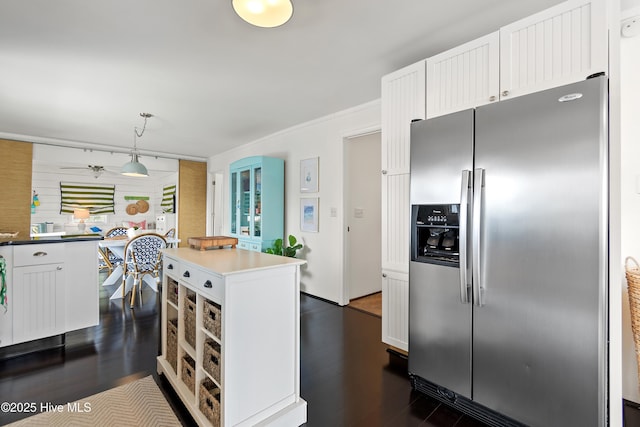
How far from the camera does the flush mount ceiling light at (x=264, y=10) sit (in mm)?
1324

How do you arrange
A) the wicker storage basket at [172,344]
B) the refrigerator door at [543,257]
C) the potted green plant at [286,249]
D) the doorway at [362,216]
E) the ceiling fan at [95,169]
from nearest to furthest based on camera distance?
1. the refrigerator door at [543,257]
2. the wicker storage basket at [172,344]
3. the doorway at [362,216]
4. the potted green plant at [286,249]
5. the ceiling fan at [95,169]

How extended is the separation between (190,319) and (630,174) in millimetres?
2786

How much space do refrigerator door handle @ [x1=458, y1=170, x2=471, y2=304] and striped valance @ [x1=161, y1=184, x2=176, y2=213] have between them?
674 cm

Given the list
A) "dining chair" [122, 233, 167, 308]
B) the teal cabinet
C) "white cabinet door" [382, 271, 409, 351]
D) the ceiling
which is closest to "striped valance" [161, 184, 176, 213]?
the teal cabinet

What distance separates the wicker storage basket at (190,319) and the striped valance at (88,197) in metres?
6.78

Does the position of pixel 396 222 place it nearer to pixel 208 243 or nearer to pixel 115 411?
pixel 208 243

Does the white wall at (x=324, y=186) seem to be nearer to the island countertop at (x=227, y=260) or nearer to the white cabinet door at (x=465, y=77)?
the white cabinet door at (x=465, y=77)

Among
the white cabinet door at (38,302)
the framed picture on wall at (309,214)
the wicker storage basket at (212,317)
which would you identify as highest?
the framed picture on wall at (309,214)

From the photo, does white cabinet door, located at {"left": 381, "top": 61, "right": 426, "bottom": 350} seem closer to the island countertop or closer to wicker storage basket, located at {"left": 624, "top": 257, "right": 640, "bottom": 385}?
the island countertop

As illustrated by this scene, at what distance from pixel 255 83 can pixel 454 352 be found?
280 cm

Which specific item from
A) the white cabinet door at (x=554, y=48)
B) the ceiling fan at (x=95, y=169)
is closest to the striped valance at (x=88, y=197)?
the ceiling fan at (x=95, y=169)

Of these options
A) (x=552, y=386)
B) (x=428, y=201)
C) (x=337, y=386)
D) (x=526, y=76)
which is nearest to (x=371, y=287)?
(x=337, y=386)

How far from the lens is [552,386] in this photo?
133 cm

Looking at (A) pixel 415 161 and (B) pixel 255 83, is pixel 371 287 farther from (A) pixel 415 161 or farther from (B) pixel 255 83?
(B) pixel 255 83
